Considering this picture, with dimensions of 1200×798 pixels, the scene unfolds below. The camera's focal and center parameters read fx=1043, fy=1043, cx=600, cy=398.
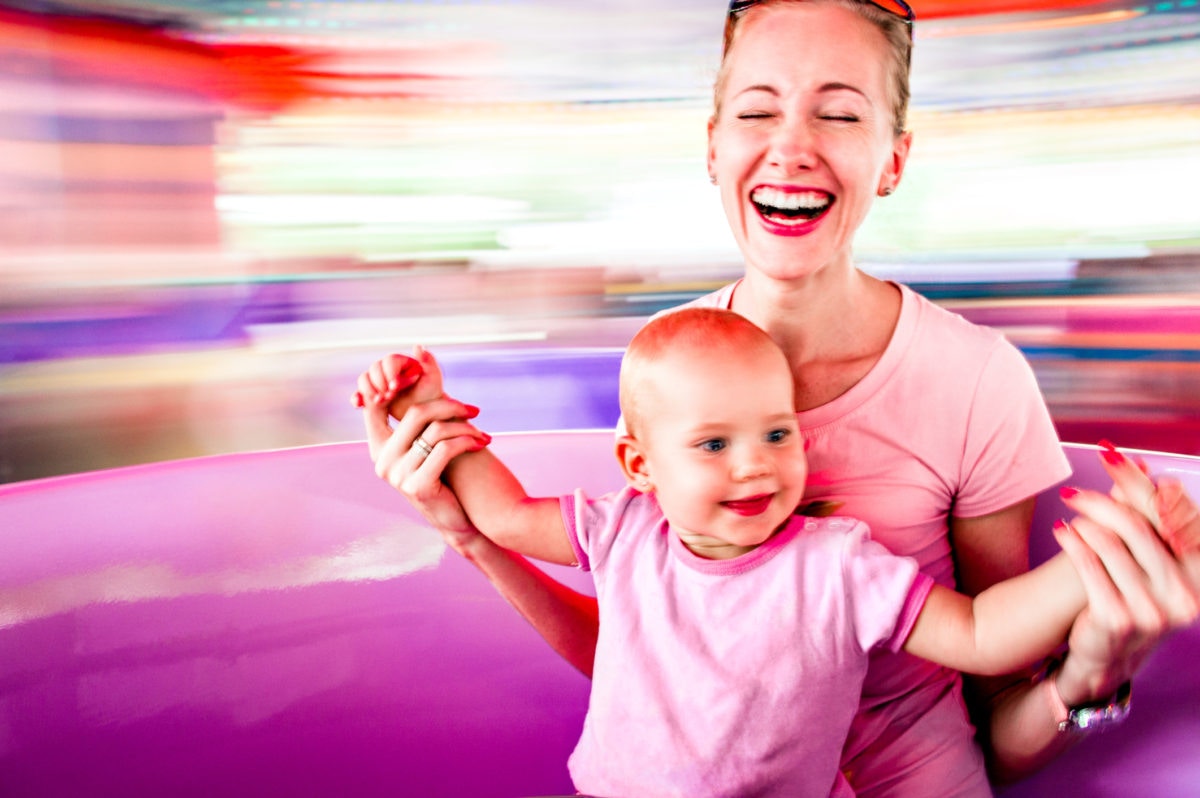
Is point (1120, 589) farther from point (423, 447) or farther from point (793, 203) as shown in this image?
point (423, 447)

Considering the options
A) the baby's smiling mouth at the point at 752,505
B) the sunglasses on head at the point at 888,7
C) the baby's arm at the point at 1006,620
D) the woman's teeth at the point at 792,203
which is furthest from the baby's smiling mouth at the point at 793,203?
the baby's arm at the point at 1006,620

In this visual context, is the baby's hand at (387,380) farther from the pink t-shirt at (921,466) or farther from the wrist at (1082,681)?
the wrist at (1082,681)

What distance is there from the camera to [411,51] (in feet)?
8.38

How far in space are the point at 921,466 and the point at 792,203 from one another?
328mm

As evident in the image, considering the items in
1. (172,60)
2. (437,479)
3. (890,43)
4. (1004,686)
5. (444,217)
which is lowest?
(1004,686)

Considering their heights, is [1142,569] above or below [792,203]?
below

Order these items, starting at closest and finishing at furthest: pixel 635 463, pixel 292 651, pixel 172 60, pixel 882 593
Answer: pixel 882 593 < pixel 635 463 < pixel 292 651 < pixel 172 60

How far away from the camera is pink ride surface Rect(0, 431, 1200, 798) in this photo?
1415 millimetres

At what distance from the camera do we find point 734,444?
3.34 feet

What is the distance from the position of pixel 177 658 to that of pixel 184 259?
1488 millimetres

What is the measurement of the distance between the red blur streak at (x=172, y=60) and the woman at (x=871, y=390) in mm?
1699

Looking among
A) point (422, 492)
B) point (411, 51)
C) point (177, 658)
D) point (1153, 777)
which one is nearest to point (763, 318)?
point (422, 492)

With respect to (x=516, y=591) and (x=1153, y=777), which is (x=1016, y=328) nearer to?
(x=1153, y=777)

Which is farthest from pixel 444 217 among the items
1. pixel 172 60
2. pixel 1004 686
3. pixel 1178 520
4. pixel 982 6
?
pixel 1178 520
